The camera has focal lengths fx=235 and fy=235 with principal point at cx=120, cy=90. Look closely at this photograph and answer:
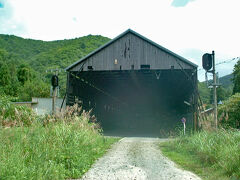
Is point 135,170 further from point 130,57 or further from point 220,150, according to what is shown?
point 130,57

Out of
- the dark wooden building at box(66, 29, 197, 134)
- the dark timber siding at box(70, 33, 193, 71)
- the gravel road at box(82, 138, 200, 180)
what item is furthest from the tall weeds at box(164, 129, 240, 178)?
the dark timber siding at box(70, 33, 193, 71)

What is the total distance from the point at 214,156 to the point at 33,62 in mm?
81227

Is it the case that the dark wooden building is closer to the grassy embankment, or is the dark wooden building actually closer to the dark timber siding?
the dark timber siding

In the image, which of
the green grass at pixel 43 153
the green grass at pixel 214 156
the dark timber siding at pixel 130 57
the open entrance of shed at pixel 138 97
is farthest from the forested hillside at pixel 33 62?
the green grass at pixel 214 156

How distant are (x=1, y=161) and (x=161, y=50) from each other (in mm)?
16382

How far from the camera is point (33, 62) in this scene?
80.9 m

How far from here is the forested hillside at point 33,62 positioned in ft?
200

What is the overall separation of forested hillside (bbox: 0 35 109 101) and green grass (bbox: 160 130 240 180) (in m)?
50.6

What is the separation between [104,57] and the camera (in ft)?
66.8

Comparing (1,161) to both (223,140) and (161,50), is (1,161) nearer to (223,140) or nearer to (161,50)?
(223,140)

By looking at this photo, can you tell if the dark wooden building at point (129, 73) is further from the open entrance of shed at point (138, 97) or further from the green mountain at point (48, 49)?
the green mountain at point (48, 49)

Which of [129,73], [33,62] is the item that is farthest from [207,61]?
[33,62]

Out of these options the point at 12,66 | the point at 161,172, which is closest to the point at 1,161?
the point at 161,172

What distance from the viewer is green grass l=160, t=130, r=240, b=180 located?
633 centimetres
